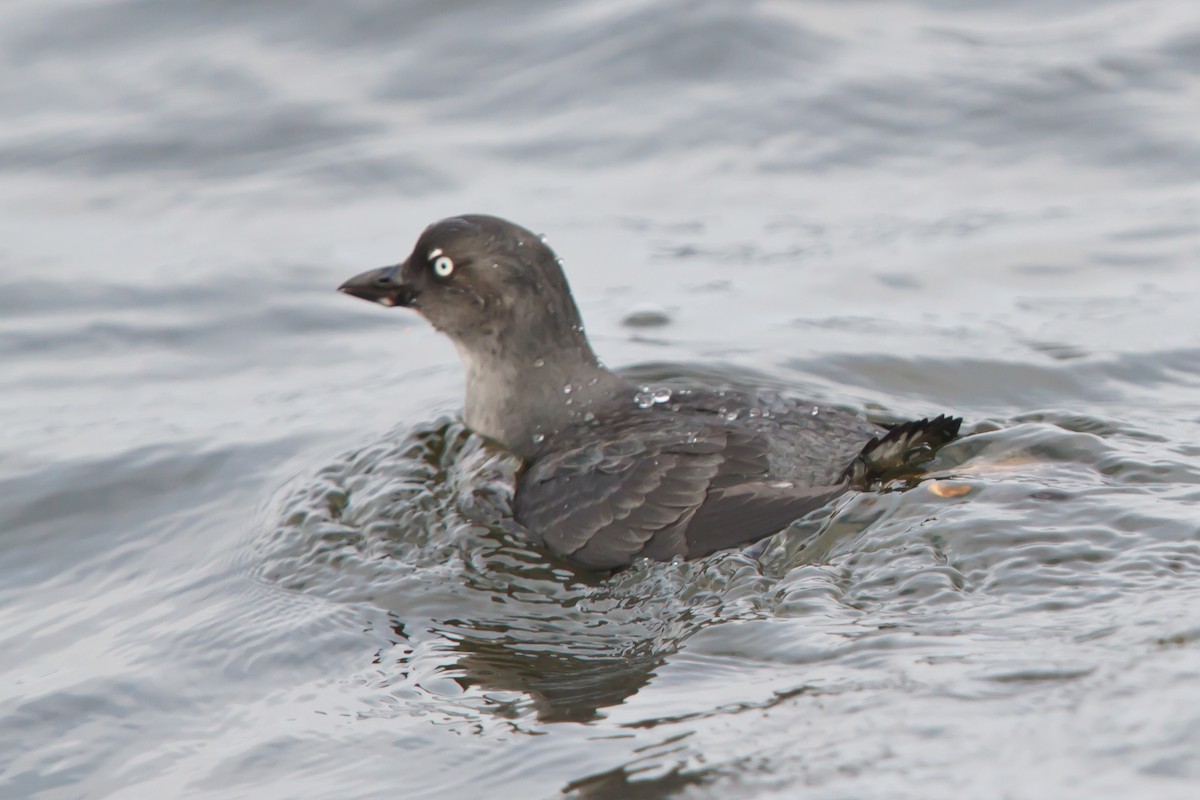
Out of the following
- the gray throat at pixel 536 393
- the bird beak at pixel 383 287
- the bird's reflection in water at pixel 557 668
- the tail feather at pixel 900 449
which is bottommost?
the bird's reflection in water at pixel 557 668

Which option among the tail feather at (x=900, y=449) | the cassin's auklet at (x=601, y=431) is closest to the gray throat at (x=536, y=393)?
the cassin's auklet at (x=601, y=431)

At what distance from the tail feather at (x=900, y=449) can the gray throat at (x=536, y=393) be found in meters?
1.16

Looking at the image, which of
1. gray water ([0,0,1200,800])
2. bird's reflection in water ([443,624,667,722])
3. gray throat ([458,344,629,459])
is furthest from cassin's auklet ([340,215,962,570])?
bird's reflection in water ([443,624,667,722])

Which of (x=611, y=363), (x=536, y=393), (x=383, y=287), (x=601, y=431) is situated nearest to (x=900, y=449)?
(x=601, y=431)

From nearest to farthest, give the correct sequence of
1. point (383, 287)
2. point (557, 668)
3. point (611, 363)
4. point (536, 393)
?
point (557, 668) < point (536, 393) < point (383, 287) < point (611, 363)

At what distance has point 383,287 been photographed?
22.1 feet

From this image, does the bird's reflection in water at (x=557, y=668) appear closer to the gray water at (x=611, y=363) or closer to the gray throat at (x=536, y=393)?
the gray water at (x=611, y=363)

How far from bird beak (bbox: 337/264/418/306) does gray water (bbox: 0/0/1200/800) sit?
70 cm

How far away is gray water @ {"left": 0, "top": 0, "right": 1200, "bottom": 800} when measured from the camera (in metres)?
4.45

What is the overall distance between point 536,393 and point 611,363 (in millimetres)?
1426

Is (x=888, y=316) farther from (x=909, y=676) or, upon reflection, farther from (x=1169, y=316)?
(x=909, y=676)

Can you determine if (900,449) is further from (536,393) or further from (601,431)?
(536,393)

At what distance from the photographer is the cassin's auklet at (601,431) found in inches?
223

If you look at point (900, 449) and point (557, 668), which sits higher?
point (900, 449)
